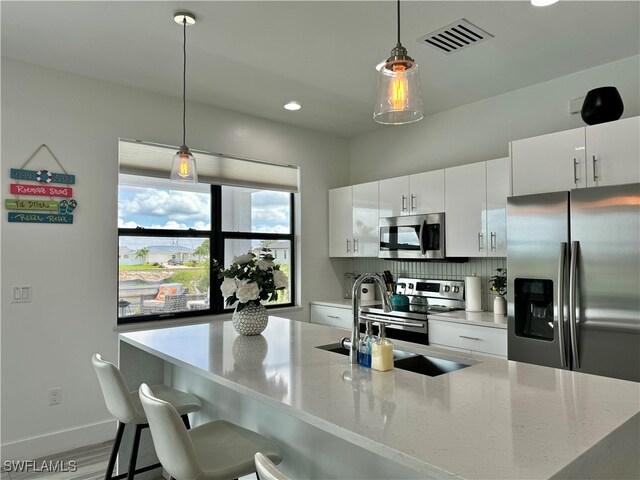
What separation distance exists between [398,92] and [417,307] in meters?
2.77

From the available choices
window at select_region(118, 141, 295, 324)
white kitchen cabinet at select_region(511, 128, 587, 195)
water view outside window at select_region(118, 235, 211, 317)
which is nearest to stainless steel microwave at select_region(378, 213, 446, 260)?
white kitchen cabinet at select_region(511, 128, 587, 195)

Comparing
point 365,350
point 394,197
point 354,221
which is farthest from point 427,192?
point 365,350

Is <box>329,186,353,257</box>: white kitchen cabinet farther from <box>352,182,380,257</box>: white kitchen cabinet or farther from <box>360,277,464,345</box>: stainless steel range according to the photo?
<box>360,277,464,345</box>: stainless steel range

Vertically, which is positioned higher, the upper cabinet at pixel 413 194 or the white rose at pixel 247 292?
the upper cabinet at pixel 413 194

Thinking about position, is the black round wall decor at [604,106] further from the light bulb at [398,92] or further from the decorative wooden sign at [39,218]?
the decorative wooden sign at [39,218]

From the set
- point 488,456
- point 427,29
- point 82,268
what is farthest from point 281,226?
point 488,456

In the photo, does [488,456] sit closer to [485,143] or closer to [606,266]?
[606,266]

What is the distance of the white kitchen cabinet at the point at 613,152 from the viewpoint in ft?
8.41

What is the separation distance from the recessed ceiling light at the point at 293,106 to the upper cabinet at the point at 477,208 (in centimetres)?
147

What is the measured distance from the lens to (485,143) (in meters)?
3.93

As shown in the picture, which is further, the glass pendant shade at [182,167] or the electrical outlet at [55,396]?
the electrical outlet at [55,396]

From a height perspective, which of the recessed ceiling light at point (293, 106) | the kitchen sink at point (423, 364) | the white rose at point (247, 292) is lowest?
the kitchen sink at point (423, 364)

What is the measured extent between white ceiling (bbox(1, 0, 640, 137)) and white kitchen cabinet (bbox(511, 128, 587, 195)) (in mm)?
622

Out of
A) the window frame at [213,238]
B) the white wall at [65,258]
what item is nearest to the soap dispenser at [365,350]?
the window frame at [213,238]
